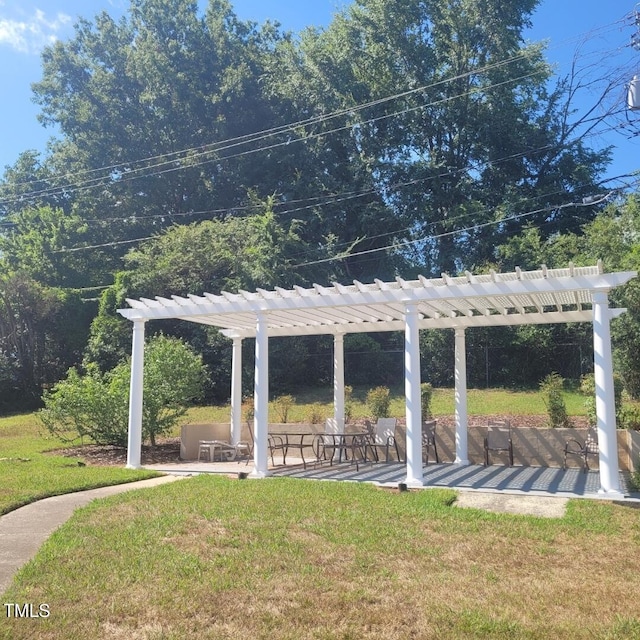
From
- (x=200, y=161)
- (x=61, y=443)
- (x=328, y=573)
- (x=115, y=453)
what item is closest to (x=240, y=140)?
(x=200, y=161)

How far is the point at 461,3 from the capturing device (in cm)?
2830

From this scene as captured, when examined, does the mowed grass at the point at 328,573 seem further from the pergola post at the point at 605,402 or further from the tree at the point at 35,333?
the tree at the point at 35,333

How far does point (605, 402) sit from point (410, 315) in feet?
9.69

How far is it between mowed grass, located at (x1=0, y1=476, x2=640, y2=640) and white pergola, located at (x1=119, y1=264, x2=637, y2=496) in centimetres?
189

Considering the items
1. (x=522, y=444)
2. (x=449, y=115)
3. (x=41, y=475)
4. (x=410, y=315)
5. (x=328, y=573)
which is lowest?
(x=328, y=573)

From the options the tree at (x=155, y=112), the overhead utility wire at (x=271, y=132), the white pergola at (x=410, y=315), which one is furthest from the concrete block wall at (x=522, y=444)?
the tree at (x=155, y=112)

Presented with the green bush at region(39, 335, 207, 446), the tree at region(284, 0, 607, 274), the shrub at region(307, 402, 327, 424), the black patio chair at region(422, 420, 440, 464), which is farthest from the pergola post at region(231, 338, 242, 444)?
the tree at region(284, 0, 607, 274)

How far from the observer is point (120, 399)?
13391mm

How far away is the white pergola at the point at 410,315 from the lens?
851cm

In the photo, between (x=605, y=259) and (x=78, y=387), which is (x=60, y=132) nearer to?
(x=78, y=387)

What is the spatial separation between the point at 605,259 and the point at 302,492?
14.9 meters

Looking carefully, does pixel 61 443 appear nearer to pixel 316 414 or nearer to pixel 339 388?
pixel 316 414

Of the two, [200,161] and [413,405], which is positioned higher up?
[200,161]

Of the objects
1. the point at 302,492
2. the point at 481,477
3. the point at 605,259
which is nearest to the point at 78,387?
the point at 302,492
